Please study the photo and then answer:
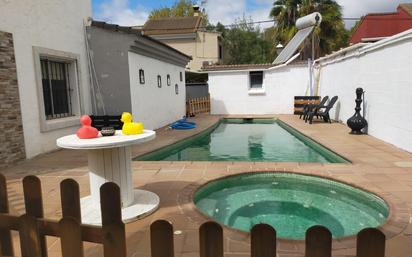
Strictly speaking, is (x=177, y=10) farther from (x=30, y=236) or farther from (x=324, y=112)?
(x=30, y=236)

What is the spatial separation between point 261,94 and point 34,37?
1313cm

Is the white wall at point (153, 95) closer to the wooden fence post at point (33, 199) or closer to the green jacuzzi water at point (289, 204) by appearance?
the green jacuzzi water at point (289, 204)

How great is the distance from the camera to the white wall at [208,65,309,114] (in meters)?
17.4

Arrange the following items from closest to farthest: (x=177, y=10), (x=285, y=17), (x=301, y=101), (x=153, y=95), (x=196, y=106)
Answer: (x=153, y=95) → (x=301, y=101) → (x=196, y=106) → (x=285, y=17) → (x=177, y=10)

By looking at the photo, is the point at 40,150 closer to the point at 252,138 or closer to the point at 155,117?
the point at 155,117

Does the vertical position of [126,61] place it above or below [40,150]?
above

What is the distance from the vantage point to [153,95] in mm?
11578

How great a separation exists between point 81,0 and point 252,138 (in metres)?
7.04

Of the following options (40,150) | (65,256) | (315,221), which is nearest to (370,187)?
(315,221)

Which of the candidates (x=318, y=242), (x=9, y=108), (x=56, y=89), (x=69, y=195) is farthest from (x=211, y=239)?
(x=56, y=89)

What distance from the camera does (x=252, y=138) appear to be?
36.0 ft

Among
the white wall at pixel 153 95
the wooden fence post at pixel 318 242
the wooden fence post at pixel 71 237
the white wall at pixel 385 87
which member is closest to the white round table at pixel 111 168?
the wooden fence post at pixel 71 237

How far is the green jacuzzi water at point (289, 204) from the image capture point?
395 cm

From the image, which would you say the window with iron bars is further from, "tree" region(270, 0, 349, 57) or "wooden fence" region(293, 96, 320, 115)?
"tree" region(270, 0, 349, 57)
